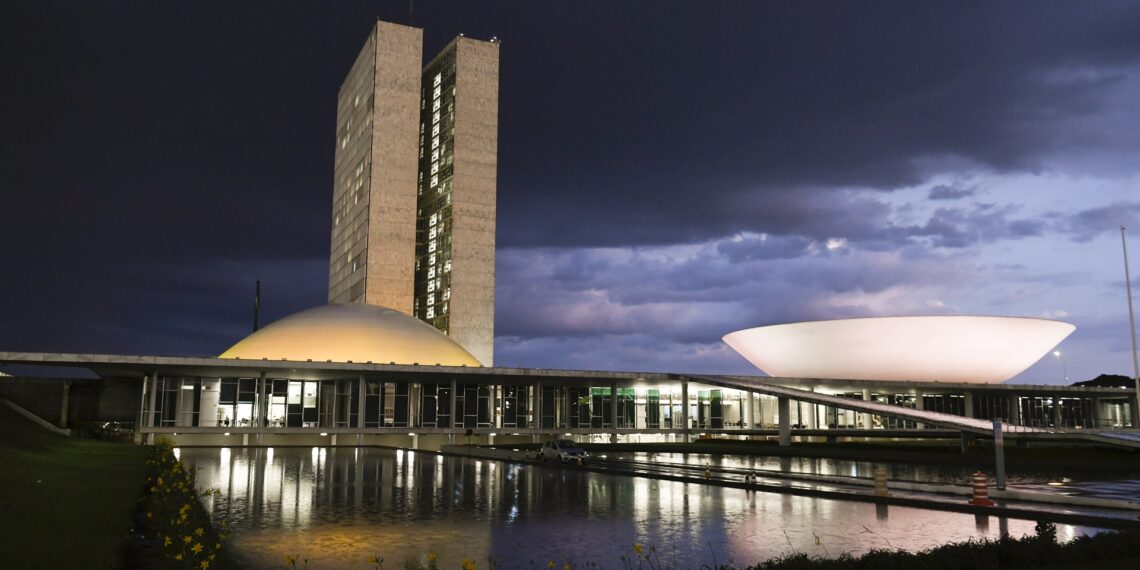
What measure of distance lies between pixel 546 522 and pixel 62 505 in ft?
30.6

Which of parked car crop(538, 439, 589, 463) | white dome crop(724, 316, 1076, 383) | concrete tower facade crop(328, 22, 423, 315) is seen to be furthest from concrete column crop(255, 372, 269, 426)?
concrete tower facade crop(328, 22, 423, 315)

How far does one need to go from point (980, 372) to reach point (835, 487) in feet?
210

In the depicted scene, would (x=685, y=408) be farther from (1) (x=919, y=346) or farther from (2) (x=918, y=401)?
(2) (x=918, y=401)

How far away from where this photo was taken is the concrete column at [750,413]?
7731 centimetres

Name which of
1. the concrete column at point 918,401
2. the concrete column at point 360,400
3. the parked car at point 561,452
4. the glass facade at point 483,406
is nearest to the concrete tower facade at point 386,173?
the glass facade at point 483,406

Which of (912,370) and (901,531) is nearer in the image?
(901,531)

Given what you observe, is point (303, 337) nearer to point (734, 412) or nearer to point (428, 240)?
point (734, 412)

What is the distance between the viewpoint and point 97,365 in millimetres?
56906

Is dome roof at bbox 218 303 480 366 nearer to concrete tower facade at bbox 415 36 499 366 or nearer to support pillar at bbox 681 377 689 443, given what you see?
support pillar at bbox 681 377 689 443

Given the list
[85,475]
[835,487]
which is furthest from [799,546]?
[85,475]

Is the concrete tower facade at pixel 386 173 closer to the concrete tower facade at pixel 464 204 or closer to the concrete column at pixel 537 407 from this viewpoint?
the concrete tower facade at pixel 464 204

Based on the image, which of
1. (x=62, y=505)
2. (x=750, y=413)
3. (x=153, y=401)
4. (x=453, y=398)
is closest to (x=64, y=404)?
(x=153, y=401)

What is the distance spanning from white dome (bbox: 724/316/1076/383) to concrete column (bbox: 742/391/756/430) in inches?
309

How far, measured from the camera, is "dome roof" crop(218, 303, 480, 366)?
72.2m
